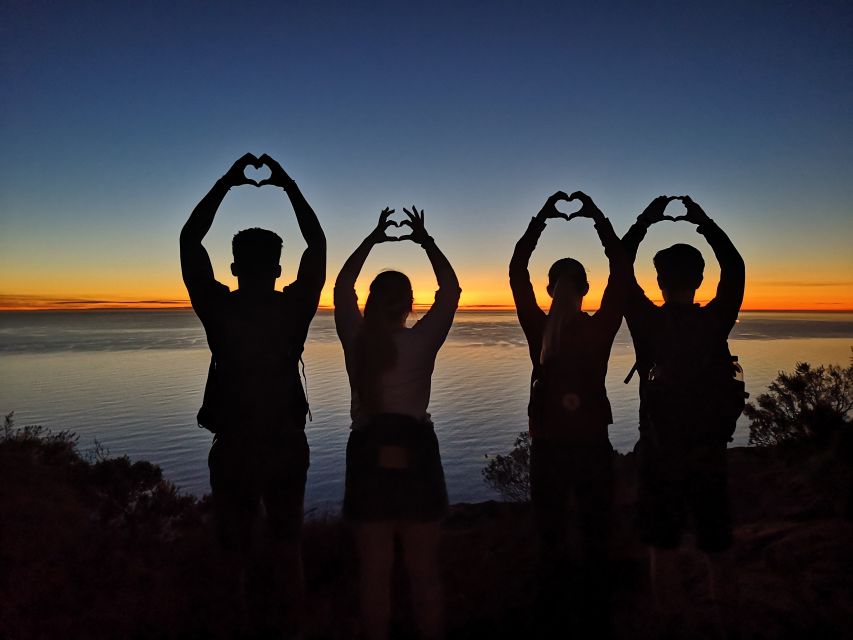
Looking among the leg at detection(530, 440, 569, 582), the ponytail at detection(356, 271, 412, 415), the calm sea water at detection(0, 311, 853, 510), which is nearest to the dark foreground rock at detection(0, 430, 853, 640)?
the leg at detection(530, 440, 569, 582)

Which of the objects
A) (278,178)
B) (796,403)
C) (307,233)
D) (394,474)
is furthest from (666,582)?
(796,403)

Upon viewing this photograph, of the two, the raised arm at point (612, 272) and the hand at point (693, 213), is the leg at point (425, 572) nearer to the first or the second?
the raised arm at point (612, 272)

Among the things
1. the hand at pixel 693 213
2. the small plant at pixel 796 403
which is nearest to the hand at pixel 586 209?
the hand at pixel 693 213

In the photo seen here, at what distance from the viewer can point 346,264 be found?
316 centimetres

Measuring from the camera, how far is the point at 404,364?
2727 millimetres

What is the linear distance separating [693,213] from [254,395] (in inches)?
118

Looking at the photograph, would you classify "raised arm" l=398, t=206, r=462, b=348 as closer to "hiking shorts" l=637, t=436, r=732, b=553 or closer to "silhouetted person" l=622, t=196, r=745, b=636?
"silhouetted person" l=622, t=196, r=745, b=636

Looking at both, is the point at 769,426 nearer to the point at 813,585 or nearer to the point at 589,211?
the point at 813,585

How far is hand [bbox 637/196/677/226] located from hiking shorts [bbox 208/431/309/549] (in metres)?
2.70

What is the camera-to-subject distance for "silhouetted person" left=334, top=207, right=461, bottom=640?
2.63 meters

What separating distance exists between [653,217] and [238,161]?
2.73 metres

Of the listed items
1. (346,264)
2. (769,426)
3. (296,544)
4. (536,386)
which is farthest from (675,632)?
(769,426)

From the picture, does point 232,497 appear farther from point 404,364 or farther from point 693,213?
point 693,213

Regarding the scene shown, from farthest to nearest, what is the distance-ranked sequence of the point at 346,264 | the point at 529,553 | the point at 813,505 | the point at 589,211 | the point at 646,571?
the point at 813,505 < the point at 529,553 < the point at 646,571 < the point at 589,211 < the point at 346,264
